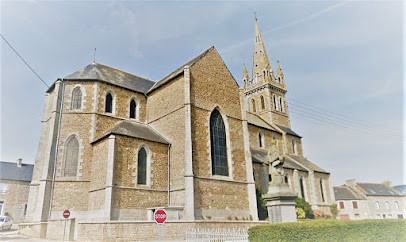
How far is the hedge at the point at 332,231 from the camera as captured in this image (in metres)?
9.85

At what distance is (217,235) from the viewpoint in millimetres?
13562

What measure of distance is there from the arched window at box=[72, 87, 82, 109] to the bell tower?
2712cm

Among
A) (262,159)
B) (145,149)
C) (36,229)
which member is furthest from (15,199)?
(262,159)

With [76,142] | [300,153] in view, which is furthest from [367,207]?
[76,142]

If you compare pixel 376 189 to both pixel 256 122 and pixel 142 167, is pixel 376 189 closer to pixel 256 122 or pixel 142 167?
pixel 256 122

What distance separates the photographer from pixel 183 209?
17906mm

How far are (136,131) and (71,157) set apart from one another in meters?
5.08

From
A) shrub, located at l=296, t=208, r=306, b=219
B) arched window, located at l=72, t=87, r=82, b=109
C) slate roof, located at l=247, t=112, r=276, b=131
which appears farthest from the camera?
slate roof, located at l=247, t=112, r=276, b=131

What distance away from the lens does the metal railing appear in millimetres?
12312

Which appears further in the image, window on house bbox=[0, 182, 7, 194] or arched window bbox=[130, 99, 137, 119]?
window on house bbox=[0, 182, 7, 194]

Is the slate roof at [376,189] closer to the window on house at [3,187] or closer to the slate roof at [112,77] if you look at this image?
the slate roof at [112,77]

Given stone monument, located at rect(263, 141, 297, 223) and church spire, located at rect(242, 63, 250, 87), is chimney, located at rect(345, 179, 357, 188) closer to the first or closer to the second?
church spire, located at rect(242, 63, 250, 87)

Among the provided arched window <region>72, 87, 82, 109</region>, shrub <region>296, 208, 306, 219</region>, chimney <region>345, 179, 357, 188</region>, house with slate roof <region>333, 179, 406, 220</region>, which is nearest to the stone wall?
arched window <region>72, 87, 82, 109</region>

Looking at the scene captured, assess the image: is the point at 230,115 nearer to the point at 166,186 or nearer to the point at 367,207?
the point at 166,186
